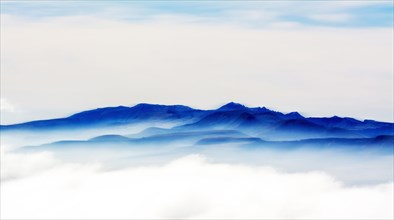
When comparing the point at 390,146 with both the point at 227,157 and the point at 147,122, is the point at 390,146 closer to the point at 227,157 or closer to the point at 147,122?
the point at 227,157

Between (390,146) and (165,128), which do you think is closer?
(390,146)

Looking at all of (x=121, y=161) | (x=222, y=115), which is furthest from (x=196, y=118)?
(x=121, y=161)

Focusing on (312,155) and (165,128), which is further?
(165,128)

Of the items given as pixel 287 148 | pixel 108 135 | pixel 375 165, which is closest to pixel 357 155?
pixel 375 165

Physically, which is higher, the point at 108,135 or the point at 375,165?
the point at 108,135

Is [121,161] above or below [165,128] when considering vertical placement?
below

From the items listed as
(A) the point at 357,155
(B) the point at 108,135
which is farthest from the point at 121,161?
(A) the point at 357,155

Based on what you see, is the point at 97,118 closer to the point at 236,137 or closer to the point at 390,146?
the point at 236,137
